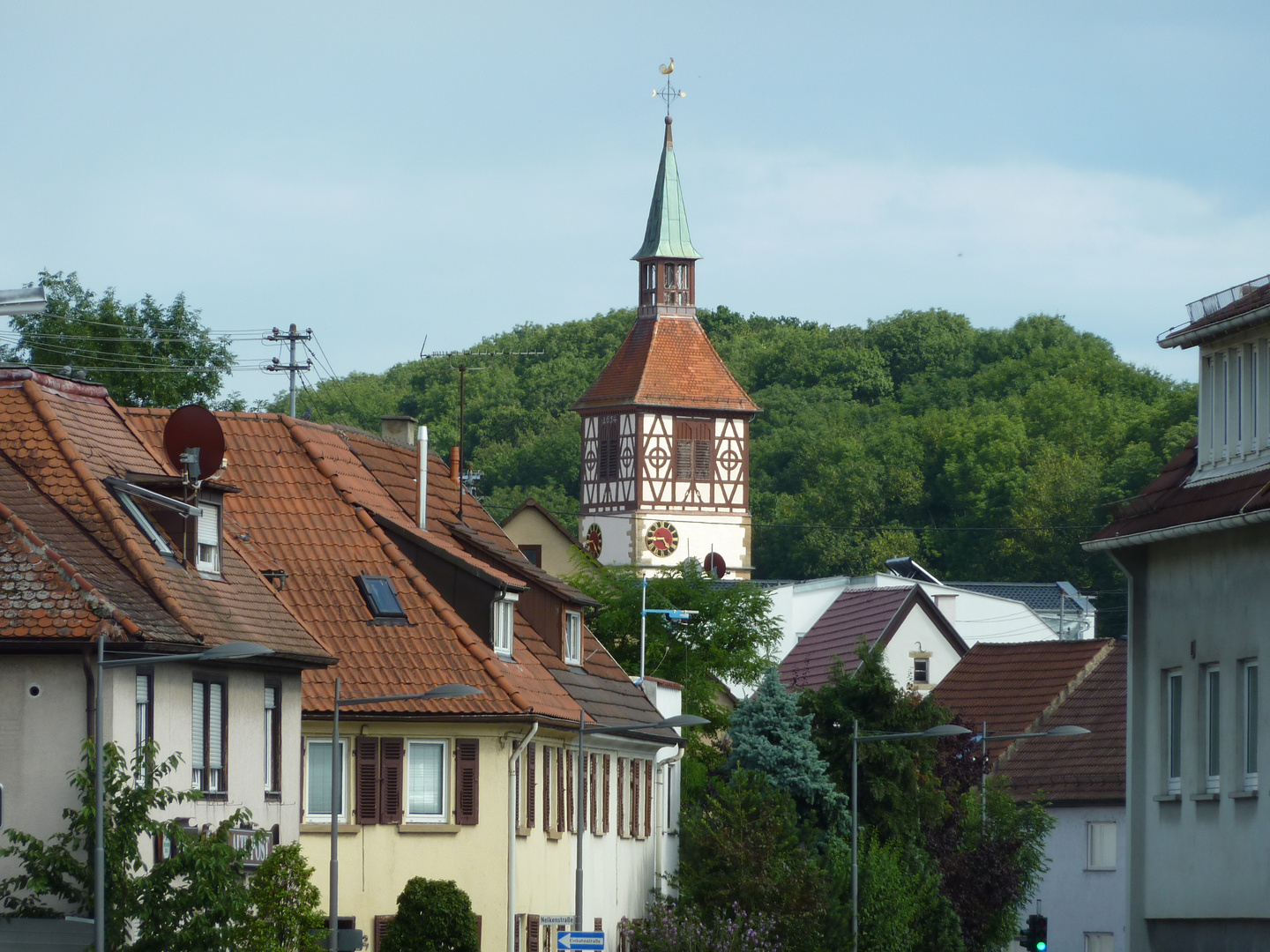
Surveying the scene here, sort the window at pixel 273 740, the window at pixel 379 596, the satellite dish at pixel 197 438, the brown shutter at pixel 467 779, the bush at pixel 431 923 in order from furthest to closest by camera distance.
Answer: the window at pixel 379 596
the brown shutter at pixel 467 779
the bush at pixel 431 923
the satellite dish at pixel 197 438
the window at pixel 273 740

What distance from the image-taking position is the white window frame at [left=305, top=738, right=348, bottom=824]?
38.6 m

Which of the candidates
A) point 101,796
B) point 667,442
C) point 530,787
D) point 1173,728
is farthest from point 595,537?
point 101,796

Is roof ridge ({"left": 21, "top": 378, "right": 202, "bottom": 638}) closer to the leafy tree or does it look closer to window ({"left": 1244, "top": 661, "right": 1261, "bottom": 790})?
window ({"left": 1244, "top": 661, "right": 1261, "bottom": 790})

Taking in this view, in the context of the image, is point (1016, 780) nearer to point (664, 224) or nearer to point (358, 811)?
point (358, 811)

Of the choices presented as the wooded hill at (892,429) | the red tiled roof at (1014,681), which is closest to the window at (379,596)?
the red tiled roof at (1014,681)

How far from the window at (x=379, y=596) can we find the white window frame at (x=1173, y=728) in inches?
622

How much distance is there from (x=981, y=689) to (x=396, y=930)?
33.8 m

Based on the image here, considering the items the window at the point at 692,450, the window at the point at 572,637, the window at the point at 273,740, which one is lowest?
the window at the point at 273,740

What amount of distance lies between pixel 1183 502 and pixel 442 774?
1587 centimetres

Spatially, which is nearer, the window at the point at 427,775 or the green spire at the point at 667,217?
the window at the point at 427,775

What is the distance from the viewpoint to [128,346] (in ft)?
217

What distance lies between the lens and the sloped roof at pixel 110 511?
104 ft

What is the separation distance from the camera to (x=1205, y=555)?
2623cm

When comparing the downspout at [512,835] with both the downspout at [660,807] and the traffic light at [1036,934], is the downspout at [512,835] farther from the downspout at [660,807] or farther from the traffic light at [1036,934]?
the traffic light at [1036,934]
